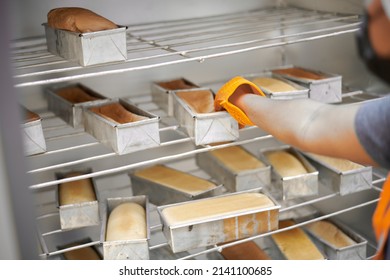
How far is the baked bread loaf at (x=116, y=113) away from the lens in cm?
134

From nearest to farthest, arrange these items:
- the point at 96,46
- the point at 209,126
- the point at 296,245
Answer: the point at 96,46, the point at 209,126, the point at 296,245

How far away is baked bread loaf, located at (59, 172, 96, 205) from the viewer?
1411 mm

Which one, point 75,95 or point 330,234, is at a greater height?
point 75,95

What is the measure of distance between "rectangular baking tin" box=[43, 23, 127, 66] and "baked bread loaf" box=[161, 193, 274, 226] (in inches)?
17.0

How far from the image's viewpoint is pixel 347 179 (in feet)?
5.07

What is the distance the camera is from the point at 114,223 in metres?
1.36

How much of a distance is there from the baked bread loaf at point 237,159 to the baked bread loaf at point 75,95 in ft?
1.51

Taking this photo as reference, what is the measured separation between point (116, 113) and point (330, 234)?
90 cm

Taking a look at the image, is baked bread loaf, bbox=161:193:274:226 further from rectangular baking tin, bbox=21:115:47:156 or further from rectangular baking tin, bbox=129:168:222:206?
rectangular baking tin, bbox=21:115:47:156

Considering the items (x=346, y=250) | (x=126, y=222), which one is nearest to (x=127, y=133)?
(x=126, y=222)

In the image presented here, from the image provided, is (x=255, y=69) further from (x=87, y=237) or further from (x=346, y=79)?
(x=87, y=237)

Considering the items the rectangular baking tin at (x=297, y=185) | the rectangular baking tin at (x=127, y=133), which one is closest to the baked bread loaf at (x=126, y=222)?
the rectangular baking tin at (x=127, y=133)

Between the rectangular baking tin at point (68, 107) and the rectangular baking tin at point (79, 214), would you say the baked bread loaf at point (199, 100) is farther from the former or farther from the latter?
the rectangular baking tin at point (79, 214)

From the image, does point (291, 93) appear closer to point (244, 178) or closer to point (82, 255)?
point (244, 178)
